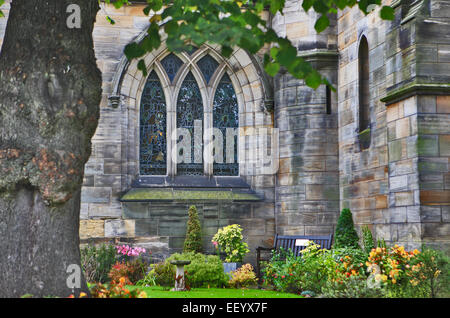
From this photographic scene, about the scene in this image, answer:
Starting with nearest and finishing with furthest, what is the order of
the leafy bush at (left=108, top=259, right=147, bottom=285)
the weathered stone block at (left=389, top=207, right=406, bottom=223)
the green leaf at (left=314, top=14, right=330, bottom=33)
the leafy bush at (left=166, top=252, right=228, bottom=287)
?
the green leaf at (left=314, top=14, right=330, bottom=33) < the weathered stone block at (left=389, top=207, right=406, bottom=223) < the leafy bush at (left=166, top=252, right=228, bottom=287) < the leafy bush at (left=108, top=259, right=147, bottom=285)

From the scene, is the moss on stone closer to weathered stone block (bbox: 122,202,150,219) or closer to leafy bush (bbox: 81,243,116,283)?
weathered stone block (bbox: 122,202,150,219)

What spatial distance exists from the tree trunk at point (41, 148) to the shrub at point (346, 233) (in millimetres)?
5827

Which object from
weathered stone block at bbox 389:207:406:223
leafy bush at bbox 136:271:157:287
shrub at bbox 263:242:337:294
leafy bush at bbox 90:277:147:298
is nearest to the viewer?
leafy bush at bbox 90:277:147:298

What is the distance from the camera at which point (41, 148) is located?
7.36 meters

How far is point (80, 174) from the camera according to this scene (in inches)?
299

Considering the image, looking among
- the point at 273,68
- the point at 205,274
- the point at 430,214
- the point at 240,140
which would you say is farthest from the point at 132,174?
the point at 273,68

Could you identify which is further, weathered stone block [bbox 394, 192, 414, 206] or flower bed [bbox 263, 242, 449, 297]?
weathered stone block [bbox 394, 192, 414, 206]

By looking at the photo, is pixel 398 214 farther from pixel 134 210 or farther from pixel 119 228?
pixel 119 228

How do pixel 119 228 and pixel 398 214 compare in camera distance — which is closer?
pixel 398 214

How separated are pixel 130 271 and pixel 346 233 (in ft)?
13.6

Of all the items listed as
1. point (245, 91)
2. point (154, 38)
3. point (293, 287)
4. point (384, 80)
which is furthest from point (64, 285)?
point (245, 91)

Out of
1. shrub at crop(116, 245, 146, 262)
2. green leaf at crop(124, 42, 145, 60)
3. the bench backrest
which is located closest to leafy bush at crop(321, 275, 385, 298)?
the bench backrest

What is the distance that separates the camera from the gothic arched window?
15.1 meters
